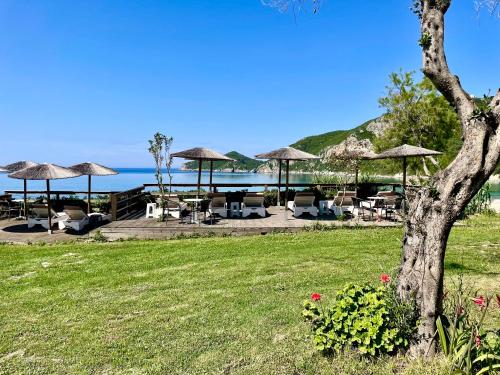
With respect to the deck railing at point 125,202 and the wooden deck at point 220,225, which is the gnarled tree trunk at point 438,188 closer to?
the wooden deck at point 220,225

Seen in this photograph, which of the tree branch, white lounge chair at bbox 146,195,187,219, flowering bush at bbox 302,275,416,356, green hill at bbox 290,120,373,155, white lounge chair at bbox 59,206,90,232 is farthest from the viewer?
green hill at bbox 290,120,373,155

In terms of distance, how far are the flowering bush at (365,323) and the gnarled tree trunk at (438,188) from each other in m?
0.12

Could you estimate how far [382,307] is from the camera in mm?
2732

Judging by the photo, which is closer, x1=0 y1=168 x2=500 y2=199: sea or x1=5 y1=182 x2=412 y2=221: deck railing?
x1=5 y1=182 x2=412 y2=221: deck railing

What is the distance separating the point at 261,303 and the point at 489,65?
12.2 ft

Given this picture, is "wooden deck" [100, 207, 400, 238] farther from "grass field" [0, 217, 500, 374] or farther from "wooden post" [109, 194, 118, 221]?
"grass field" [0, 217, 500, 374]

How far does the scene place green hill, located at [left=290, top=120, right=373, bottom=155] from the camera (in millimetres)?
95356

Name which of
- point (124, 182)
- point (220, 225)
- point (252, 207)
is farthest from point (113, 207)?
point (124, 182)

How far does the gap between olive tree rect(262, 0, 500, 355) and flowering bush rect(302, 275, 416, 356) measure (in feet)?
0.38

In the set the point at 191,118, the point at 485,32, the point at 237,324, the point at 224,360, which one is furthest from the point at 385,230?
the point at 191,118

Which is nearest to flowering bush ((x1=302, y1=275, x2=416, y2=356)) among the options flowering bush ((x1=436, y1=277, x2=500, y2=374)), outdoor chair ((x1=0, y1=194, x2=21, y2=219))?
flowering bush ((x1=436, y1=277, x2=500, y2=374))

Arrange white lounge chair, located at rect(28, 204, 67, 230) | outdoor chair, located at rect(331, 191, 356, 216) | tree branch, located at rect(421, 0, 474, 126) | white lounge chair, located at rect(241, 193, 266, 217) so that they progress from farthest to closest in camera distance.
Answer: outdoor chair, located at rect(331, 191, 356, 216) < white lounge chair, located at rect(241, 193, 266, 217) < white lounge chair, located at rect(28, 204, 67, 230) < tree branch, located at rect(421, 0, 474, 126)

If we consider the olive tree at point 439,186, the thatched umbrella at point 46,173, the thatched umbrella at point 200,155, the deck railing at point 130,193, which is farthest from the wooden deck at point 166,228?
the olive tree at point 439,186

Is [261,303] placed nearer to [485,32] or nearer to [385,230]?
[485,32]
